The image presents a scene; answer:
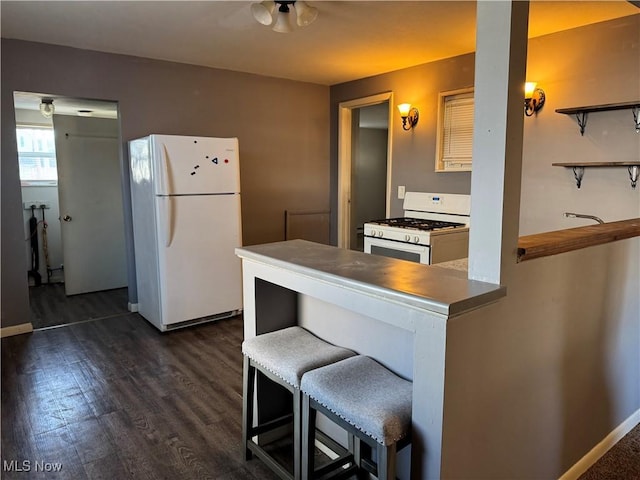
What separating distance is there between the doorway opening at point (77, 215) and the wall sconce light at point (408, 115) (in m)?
2.81

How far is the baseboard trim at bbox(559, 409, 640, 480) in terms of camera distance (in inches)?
74.5

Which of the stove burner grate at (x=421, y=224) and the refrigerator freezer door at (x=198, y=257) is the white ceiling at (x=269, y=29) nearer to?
the refrigerator freezer door at (x=198, y=257)

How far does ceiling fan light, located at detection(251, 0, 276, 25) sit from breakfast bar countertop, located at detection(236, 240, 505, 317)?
1466 millimetres

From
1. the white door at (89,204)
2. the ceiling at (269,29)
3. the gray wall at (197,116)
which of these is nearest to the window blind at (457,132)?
the ceiling at (269,29)

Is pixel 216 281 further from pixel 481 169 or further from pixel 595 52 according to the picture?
pixel 595 52

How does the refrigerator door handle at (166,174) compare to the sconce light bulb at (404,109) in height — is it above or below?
below

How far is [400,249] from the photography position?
3486 millimetres

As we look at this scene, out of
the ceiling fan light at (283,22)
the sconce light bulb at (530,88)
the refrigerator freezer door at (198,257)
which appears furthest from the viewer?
the refrigerator freezer door at (198,257)

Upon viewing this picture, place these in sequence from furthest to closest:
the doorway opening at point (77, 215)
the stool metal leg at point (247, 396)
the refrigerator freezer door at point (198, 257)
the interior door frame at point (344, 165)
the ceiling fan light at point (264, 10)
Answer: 1. the interior door frame at point (344, 165)
2. the doorway opening at point (77, 215)
3. the refrigerator freezer door at point (198, 257)
4. the ceiling fan light at point (264, 10)
5. the stool metal leg at point (247, 396)

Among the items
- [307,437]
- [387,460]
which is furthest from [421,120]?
[387,460]

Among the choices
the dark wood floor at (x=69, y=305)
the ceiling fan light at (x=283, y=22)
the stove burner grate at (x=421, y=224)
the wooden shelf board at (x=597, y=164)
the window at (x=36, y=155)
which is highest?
the ceiling fan light at (x=283, y=22)

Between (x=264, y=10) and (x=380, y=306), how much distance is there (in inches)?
79.0

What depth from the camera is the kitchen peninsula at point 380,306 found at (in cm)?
121

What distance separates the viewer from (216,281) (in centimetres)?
387
